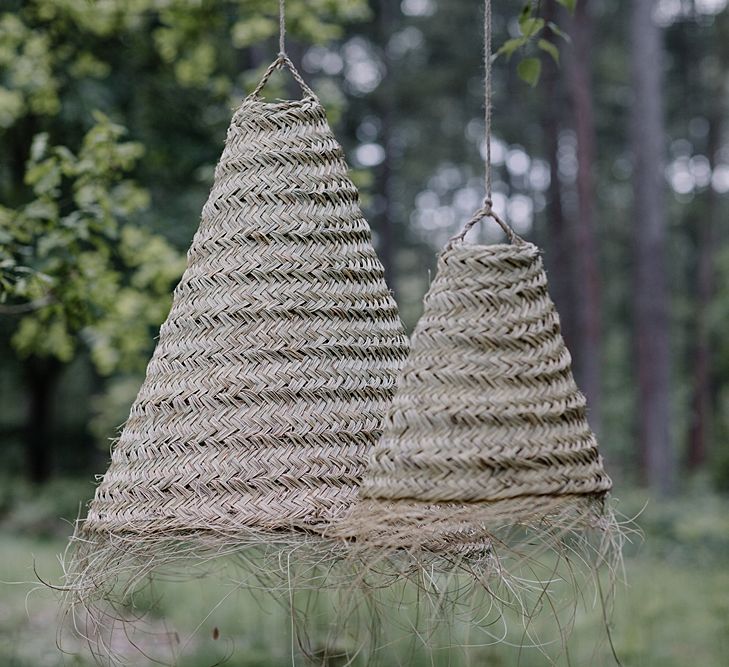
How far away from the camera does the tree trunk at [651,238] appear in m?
13.8

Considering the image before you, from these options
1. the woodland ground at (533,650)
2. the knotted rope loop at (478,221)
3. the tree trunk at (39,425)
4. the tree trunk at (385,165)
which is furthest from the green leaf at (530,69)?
the tree trunk at (39,425)

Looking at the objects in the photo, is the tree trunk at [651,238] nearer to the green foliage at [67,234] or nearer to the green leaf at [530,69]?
the green foliage at [67,234]

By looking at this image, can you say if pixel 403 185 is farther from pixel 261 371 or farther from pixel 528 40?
pixel 261 371

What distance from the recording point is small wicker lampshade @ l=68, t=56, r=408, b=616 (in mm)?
1762

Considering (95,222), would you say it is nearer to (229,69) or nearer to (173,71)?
(173,71)

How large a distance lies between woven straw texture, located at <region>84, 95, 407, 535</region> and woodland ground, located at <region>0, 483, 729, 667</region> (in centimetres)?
148

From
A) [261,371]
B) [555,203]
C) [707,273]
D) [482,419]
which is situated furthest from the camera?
[707,273]

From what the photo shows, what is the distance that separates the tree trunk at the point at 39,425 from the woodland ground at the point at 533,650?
23.6 ft

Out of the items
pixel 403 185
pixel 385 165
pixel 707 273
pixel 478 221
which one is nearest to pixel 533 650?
pixel 478 221

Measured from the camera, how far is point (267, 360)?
1.85 m

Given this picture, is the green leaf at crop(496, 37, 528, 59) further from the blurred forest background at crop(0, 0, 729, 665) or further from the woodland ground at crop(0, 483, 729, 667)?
the woodland ground at crop(0, 483, 729, 667)

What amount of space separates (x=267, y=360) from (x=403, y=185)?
23.3 m

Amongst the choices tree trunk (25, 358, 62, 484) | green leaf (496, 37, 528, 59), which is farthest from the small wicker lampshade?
tree trunk (25, 358, 62, 484)

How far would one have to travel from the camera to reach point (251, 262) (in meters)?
1.91
